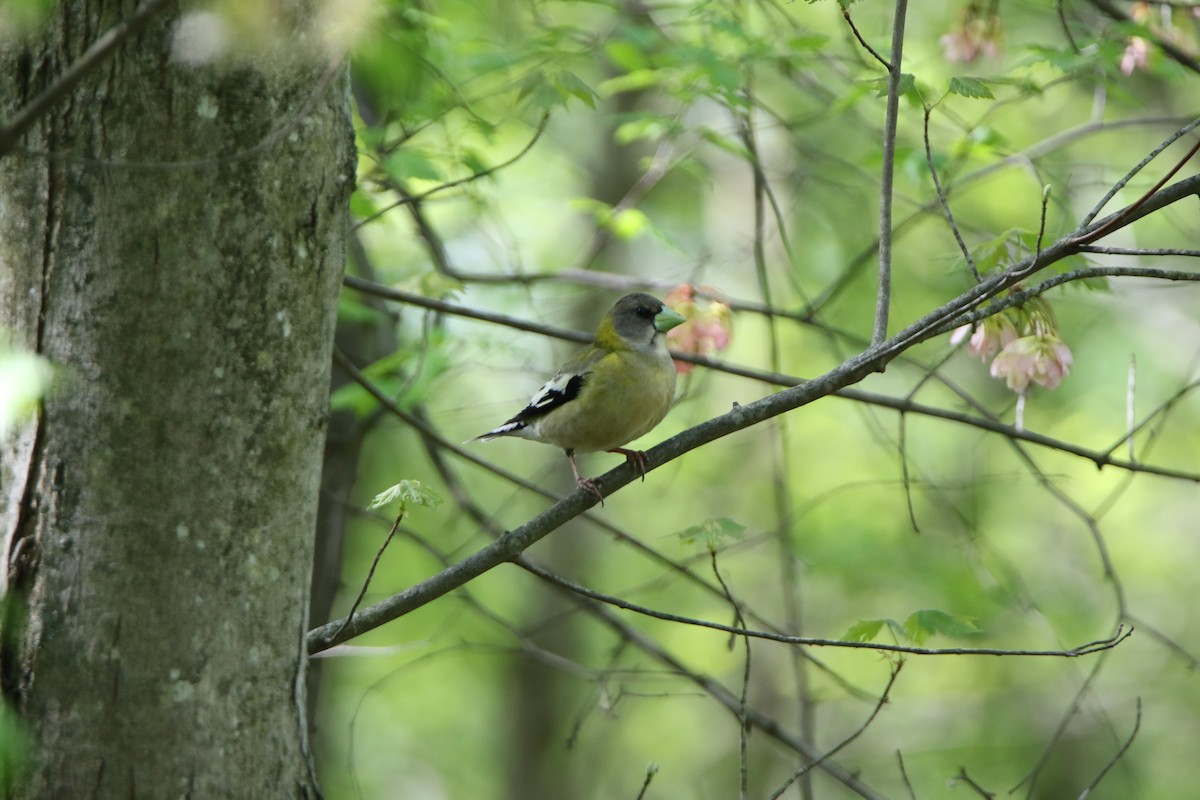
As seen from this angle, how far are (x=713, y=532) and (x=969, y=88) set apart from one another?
1800mm

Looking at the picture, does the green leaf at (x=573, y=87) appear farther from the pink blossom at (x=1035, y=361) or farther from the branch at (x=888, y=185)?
the pink blossom at (x=1035, y=361)

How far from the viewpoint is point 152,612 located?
7.30 ft

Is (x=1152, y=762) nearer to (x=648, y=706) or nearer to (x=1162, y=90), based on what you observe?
(x=648, y=706)

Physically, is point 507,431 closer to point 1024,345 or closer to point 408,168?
point 408,168

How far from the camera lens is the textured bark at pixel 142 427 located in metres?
2.19

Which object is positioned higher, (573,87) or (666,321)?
(573,87)

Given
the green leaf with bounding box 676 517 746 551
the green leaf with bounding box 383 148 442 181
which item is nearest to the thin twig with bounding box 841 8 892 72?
the green leaf with bounding box 676 517 746 551

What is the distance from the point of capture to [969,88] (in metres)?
3.66

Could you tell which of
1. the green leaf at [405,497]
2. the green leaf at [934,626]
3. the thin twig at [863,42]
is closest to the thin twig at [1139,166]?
the thin twig at [863,42]

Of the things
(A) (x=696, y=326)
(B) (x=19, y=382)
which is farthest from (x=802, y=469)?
(B) (x=19, y=382)

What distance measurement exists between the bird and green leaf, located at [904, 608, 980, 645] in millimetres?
1417

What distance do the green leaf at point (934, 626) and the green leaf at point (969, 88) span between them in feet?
5.93

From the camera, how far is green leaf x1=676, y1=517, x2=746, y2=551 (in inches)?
142

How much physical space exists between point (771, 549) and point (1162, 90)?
6.62 m
